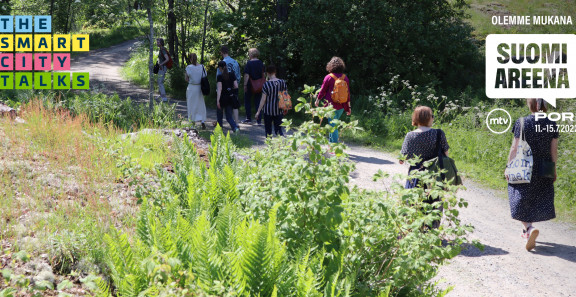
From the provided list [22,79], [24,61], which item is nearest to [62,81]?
[22,79]

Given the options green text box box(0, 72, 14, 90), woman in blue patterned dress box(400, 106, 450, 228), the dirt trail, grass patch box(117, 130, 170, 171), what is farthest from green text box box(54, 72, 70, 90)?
woman in blue patterned dress box(400, 106, 450, 228)

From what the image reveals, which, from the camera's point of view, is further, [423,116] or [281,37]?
[281,37]

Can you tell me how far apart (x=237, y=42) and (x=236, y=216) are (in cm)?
1270

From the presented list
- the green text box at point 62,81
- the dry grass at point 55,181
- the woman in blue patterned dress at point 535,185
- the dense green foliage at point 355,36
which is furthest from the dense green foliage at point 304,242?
the dense green foliage at point 355,36

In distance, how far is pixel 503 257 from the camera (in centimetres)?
601

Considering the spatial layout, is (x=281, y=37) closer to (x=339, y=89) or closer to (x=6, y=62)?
(x=339, y=89)

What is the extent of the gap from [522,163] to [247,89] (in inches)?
309

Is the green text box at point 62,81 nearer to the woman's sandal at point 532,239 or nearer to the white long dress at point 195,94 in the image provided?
the white long dress at point 195,94

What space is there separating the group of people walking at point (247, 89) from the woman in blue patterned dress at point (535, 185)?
3164mm

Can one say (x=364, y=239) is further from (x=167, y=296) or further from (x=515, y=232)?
(x=515, y=232)

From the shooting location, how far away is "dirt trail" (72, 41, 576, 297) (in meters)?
5.29

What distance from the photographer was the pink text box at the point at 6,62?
16.0 meters

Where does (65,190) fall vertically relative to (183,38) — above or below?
below

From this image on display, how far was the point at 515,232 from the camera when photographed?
275 inches
